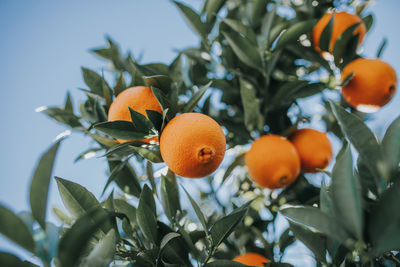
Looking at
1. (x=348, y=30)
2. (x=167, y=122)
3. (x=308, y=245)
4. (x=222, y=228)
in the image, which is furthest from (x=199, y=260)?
(x=348, y=30)

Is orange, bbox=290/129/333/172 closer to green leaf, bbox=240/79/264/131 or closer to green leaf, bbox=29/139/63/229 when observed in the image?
green leaf, bbox=240/79/264/131

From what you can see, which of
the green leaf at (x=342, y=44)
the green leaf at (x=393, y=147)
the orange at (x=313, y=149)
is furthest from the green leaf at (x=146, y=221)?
the green leaf at (x=342, y=44)

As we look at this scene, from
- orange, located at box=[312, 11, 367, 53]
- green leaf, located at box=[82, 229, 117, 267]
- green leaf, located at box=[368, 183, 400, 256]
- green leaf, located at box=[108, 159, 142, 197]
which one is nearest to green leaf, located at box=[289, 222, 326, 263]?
green leaf, located at box=[368, 183, 400, 256]

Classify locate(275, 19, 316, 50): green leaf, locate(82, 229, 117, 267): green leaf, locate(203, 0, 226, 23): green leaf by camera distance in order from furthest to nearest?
locate(203, 0, 226, 23): green leaf → locate(275, 19, 316, 50): green leaf → locate(82, 229, 117, 267): green leaf

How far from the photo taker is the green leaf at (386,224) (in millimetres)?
514

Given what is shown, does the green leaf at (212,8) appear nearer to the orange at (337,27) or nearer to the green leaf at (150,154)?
the orange at (337,27)

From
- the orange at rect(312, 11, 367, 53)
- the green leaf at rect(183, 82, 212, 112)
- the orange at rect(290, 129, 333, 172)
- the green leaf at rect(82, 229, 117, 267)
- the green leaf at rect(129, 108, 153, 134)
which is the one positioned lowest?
the orange at rect(290, 129, 333, 172)

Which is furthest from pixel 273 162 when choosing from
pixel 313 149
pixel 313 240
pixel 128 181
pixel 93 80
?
pixel 93 80

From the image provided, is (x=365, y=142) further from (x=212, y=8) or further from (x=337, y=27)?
(x=212, y=8)

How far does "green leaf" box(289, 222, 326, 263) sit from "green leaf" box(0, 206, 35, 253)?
0.69 meters

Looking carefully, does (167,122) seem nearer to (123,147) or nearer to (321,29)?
(123,147)

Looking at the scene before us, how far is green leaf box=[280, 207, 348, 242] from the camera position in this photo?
22.3 inches

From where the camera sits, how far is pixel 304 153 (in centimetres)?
133

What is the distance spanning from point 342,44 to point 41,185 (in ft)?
4.19
